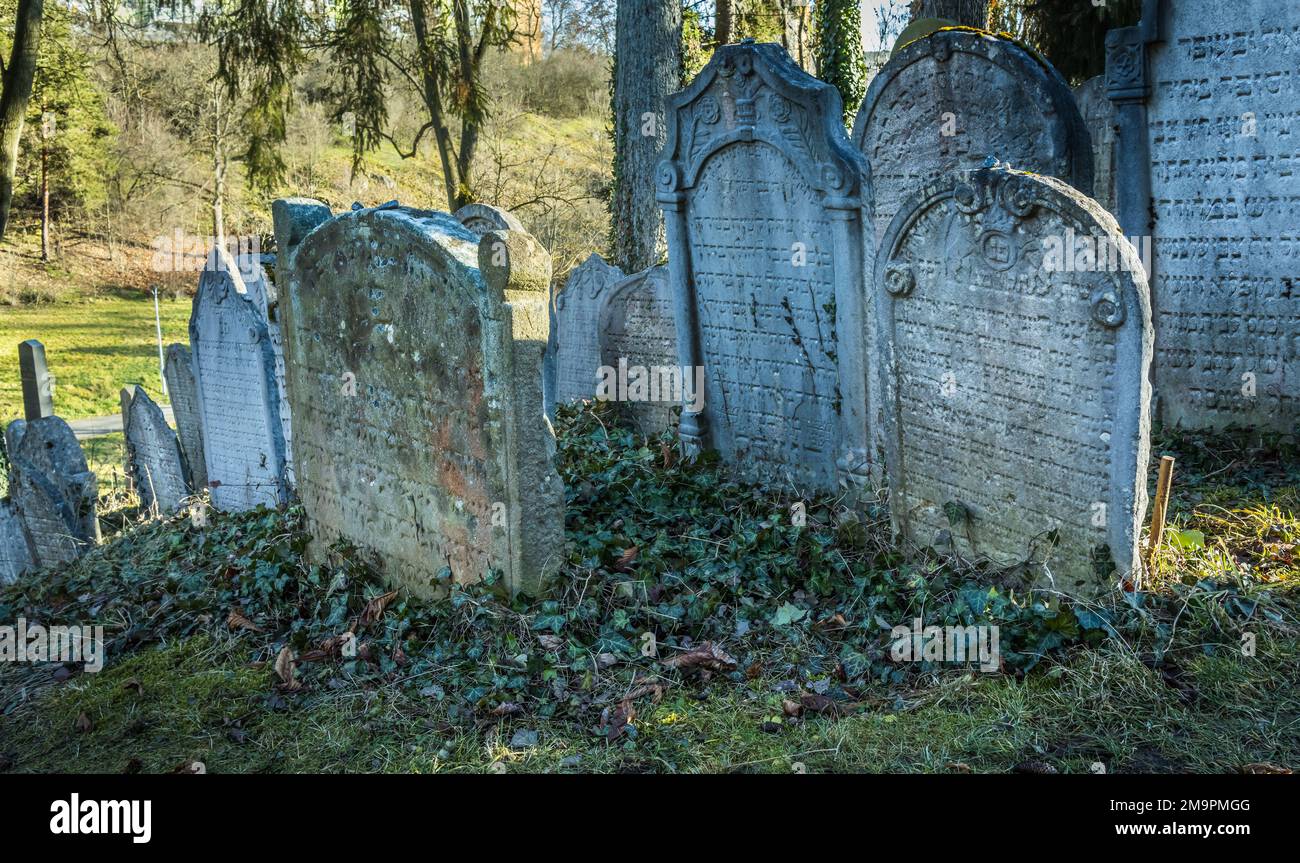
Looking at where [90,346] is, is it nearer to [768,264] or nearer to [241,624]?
[241,624]

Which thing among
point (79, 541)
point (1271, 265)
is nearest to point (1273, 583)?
point (1271, 265)

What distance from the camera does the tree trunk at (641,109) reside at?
1073 cm

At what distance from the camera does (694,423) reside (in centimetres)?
684

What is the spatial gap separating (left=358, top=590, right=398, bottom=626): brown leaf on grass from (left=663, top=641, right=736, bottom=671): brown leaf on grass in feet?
4.78

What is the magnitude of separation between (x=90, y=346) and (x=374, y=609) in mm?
18183

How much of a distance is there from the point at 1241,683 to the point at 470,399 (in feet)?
10.7

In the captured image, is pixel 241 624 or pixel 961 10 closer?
pixel 241 624

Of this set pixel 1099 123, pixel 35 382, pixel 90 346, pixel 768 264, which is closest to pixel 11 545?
pixel 35 382

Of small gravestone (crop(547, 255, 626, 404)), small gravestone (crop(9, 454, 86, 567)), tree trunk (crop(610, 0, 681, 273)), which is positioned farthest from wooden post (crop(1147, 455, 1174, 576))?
small gravestone (crop(9, 454, 86, 567))

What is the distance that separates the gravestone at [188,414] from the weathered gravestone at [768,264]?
4805mm

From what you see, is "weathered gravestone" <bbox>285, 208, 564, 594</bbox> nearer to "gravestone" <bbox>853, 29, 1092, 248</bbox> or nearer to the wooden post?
"gravestone" <bbox>853, 29, 1092, 248</bbox>

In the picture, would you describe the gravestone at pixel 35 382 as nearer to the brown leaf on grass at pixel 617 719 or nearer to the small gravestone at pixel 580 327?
the small gravestone at pixel 580 327

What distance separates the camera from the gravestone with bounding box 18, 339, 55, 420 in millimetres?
10234

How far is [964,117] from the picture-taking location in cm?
643
